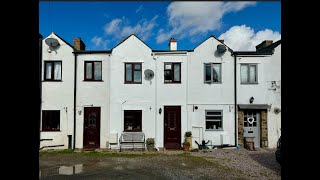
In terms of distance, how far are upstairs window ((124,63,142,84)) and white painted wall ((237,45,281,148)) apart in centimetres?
692

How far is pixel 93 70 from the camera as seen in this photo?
16750mm

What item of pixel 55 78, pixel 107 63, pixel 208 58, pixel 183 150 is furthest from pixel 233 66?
pixel 55 78

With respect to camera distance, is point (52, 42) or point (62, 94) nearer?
point (52, 42)

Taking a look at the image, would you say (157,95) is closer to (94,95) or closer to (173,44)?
(173,44)

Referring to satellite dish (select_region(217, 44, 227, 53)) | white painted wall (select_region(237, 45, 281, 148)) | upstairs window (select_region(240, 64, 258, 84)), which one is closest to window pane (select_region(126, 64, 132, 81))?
satellite dish (select_region(217, 44, 227, 53))

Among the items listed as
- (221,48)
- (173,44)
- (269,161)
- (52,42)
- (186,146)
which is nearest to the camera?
(269,161)

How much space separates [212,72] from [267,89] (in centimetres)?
398

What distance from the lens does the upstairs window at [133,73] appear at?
54.4 feet

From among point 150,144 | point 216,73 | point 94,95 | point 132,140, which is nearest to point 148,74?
point 94,95

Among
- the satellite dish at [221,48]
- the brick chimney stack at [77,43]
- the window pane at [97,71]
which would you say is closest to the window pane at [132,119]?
the window pane at [97,71]

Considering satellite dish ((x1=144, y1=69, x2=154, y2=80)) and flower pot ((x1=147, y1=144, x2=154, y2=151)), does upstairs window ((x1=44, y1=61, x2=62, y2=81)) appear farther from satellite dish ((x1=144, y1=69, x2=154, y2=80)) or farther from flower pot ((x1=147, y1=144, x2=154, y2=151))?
flower pot ((x1=147, y1=144, x2=154, y2=151))
